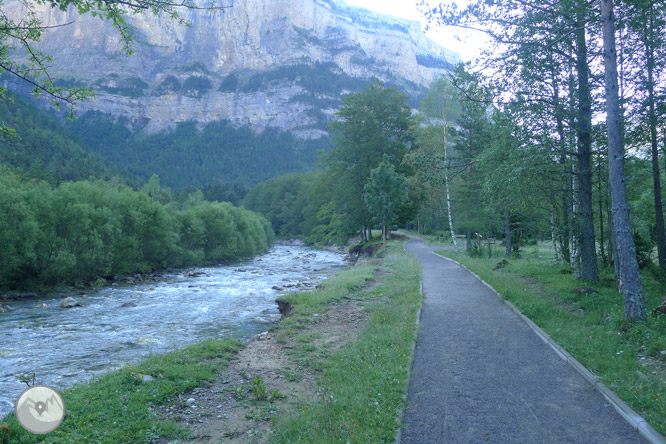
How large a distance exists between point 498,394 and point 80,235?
2739 cm

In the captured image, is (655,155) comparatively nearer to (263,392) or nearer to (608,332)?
(608,332)

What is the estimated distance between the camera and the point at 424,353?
309 inches

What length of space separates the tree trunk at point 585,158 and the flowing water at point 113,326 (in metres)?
10.9

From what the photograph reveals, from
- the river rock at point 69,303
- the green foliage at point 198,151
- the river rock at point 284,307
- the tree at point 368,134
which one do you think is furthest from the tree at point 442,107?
the green foliage at point 198,151

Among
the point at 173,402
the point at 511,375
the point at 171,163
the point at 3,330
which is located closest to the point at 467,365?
the point at 511,375

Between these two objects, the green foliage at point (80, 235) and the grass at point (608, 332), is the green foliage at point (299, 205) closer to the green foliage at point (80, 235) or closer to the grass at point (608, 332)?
the green foliage at point (80, 235)

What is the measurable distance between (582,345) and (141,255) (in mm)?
31877

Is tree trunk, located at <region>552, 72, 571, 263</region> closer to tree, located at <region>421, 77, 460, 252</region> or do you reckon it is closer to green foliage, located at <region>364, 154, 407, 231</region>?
tree, located at <region>421, 77, 460, 252</region>

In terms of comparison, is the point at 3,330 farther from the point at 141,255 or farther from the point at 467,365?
the point at 141,255

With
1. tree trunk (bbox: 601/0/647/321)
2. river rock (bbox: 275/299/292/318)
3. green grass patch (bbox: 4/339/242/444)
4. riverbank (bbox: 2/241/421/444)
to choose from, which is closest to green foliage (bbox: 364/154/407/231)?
river rock (bbox: 275/299/292/318)

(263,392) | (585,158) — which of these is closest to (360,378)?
(263,392)

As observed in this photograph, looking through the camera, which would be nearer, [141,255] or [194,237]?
[141,255]

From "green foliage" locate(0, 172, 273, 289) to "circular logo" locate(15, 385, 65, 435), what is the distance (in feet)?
71.6

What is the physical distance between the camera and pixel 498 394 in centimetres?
586
